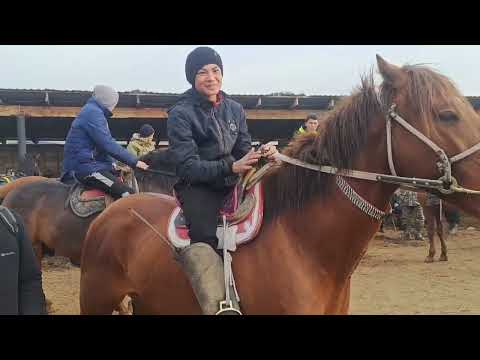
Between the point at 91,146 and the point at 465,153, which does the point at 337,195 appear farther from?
the point at 91,146

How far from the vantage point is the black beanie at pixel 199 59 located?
2.75 metres

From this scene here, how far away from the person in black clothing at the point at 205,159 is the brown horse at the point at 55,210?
10.5 ft

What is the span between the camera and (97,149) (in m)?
5.57

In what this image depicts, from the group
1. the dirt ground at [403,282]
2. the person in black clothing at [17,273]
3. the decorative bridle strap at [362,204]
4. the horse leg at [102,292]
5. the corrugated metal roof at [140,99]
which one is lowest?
the dirt ground at [403,282]

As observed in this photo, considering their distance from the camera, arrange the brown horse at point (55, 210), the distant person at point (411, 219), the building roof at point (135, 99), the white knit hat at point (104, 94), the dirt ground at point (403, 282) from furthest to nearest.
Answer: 1. the distant person at point (411, 219)
2. the building roof at point (135, 99)
3. the dirt ground at point (403, 282)
4. the brown horse at point (55, 210)
5. the white knit hat at point (104, 94)

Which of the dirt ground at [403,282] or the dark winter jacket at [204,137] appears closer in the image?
the dark winter jacket at [204,137]

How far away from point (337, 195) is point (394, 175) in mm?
343

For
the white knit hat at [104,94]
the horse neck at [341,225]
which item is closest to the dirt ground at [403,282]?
the white knit hat at [104,94]

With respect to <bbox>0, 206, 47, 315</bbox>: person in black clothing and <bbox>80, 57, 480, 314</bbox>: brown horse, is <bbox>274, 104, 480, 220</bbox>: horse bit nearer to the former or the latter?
<bbox>80, 57, 480, 314</bbox>: brown horse

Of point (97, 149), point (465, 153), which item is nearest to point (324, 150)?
point (465, 153)

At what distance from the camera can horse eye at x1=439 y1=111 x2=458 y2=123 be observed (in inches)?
87.7

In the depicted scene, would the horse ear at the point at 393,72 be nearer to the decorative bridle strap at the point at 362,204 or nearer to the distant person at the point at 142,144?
the decorative bridle strap at the point at 362,204

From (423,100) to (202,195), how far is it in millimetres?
1380

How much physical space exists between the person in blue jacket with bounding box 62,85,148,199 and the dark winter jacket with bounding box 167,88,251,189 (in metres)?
2.58
